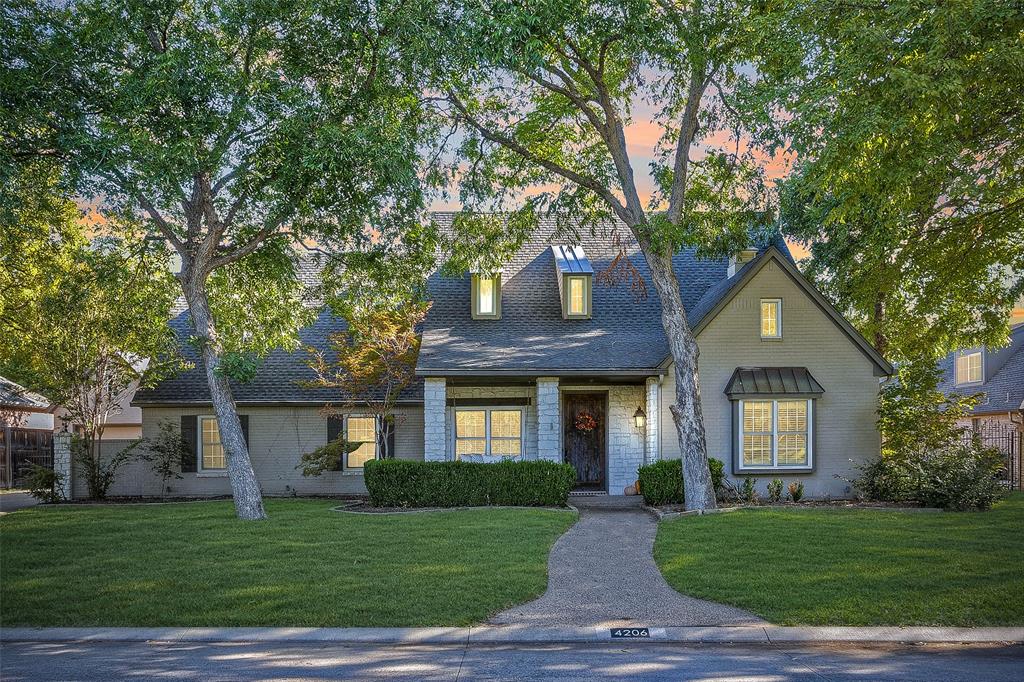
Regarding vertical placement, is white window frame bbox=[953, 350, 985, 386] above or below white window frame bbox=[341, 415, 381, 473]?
above

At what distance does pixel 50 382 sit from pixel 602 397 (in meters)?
13.7

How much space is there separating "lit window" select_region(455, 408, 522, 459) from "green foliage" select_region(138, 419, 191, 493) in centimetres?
720

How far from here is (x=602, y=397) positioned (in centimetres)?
2222

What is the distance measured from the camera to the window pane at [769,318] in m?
20.5

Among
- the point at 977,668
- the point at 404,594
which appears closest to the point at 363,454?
the point at 404,594

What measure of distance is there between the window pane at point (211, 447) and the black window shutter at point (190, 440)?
0.77 ft

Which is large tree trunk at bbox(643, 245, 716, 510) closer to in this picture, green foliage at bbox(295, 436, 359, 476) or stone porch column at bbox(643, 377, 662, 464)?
stone porch column at bbox(643, 377, 662, 464)

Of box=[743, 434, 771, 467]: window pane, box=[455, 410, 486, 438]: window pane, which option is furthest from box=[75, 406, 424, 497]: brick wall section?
box=[743, 434, 771, 467]: window pane

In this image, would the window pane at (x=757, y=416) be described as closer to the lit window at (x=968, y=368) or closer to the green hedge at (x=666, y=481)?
the green hedge at (x=666, y=481)

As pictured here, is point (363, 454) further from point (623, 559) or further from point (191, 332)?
point (623, 559)

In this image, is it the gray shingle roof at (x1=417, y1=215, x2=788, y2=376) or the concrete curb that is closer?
the concrete curb

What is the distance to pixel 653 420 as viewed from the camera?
20.4 metres

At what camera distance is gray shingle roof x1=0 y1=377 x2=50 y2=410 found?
28.0 m

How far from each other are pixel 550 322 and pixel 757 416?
5845 mm
